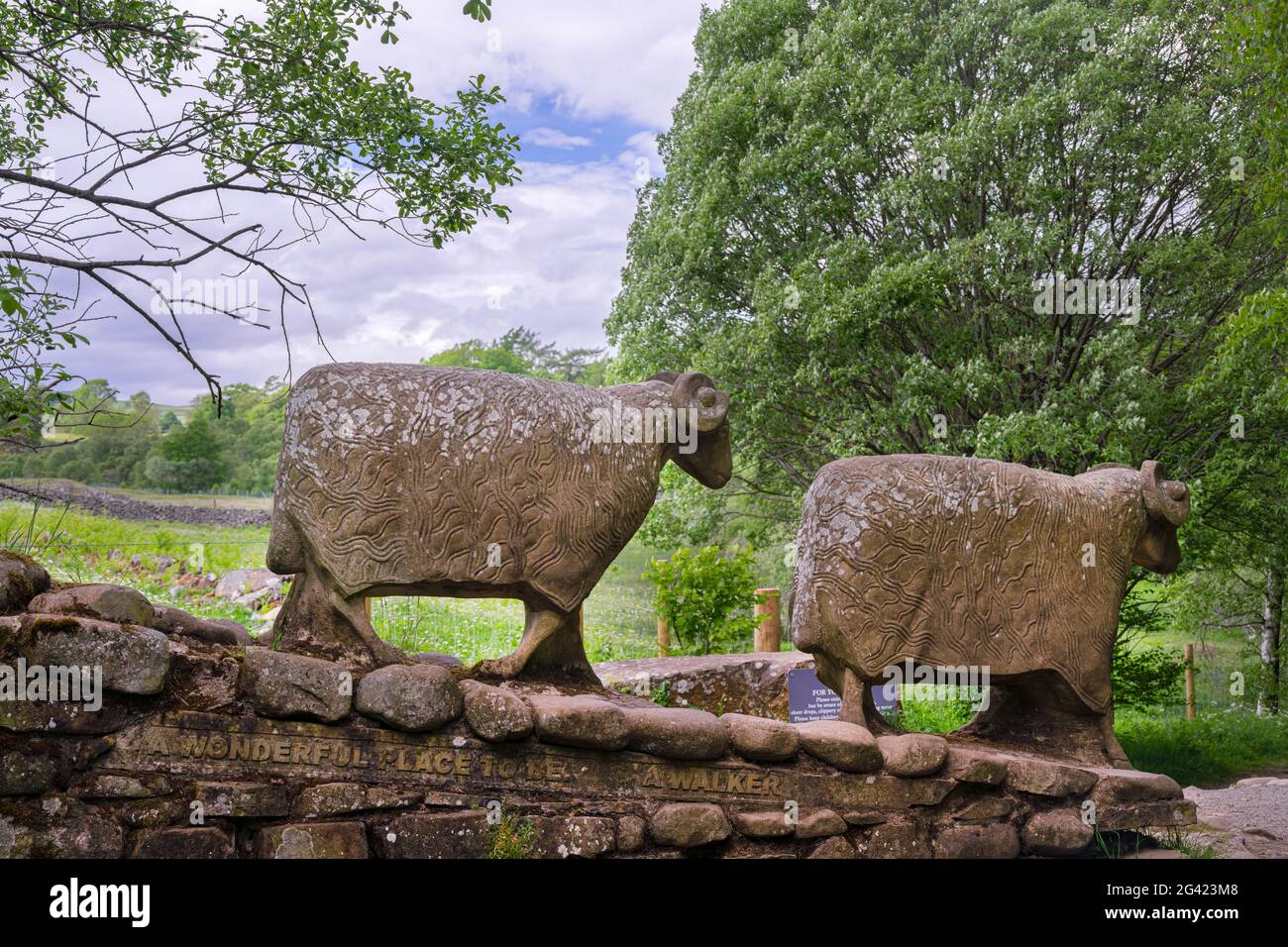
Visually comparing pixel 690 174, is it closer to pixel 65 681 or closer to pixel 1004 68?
pixel 1004 68

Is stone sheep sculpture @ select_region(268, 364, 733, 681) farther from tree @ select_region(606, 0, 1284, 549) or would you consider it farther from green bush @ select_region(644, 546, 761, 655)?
tree @ select_region(606, 0, 1284, 549)

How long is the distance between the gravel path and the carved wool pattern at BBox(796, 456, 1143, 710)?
893cm

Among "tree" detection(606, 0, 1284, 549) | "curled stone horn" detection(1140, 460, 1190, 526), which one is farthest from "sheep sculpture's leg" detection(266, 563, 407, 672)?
"tree" detection(606, 0, 1284, 549)

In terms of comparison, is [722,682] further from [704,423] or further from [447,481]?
[447,481]

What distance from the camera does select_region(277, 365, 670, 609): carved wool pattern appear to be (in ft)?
16.5

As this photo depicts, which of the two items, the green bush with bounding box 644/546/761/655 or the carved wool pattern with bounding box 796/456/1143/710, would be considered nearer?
the carved wool pattern with bounding box 796/456/1143/710

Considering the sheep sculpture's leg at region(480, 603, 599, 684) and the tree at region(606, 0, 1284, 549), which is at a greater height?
the tree at region(606, 0, 1284, 549)

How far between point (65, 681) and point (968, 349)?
9434 mm

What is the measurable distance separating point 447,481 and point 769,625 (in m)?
6.42

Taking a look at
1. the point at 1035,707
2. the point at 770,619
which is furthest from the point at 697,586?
the point at 1035,707

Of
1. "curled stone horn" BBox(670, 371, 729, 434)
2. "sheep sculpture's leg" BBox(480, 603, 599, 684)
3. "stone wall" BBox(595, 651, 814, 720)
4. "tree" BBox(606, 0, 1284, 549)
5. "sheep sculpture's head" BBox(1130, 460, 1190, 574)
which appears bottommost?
"stone wall" BBox(595, 651, 814, 720)

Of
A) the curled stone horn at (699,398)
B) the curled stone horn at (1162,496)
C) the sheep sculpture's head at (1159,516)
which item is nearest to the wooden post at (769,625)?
the sheep sculpture's head at (1159,516)

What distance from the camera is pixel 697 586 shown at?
10.6 meters

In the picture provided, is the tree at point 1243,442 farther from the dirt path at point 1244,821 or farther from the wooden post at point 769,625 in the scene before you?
the wooden post at point 769,625
